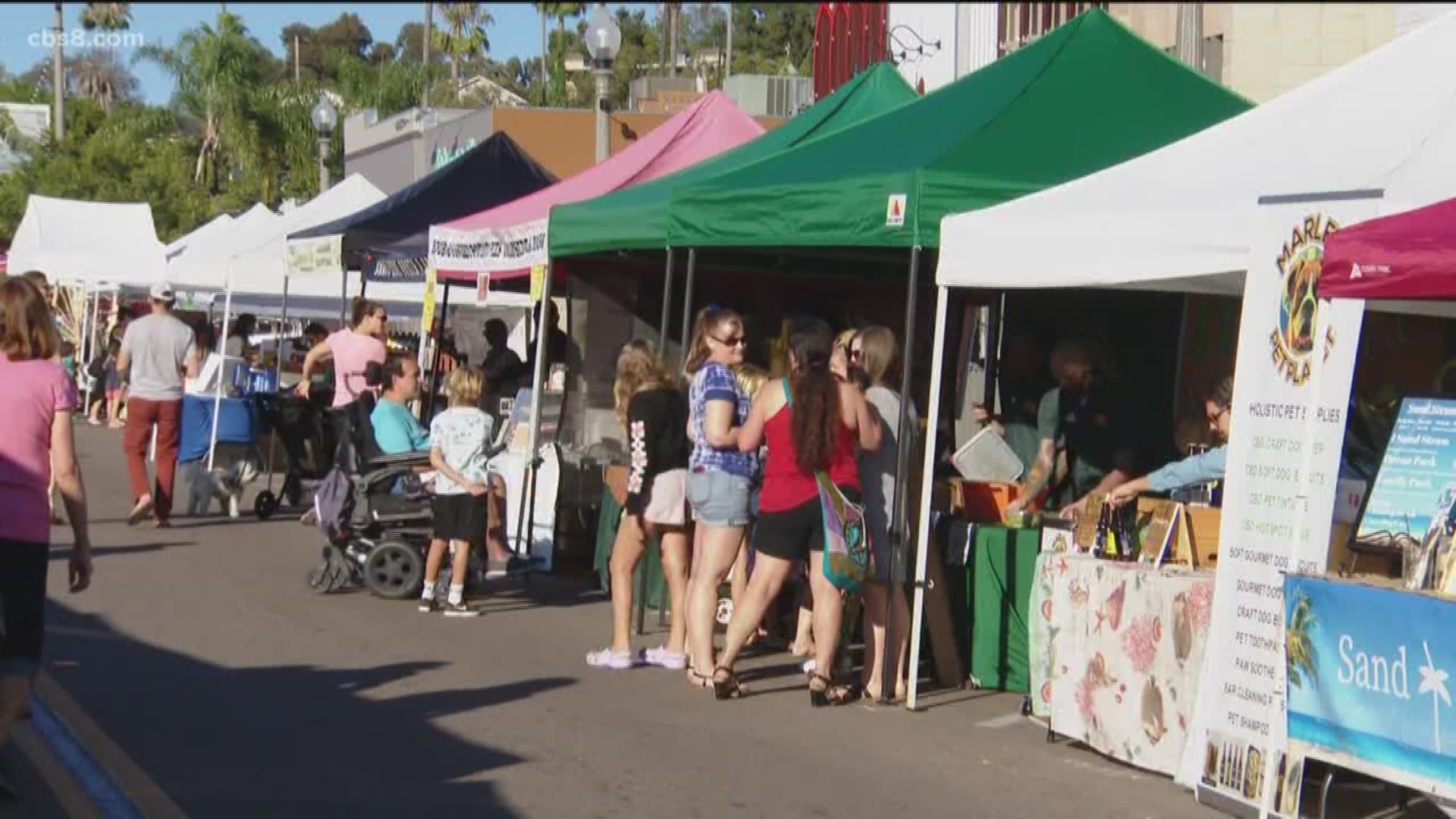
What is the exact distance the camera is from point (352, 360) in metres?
16.3

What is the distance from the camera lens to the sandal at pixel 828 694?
9.72 metres

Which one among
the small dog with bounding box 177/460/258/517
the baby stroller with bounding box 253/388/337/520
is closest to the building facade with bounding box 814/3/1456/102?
the baby stroller with bounding box 253/388/337/520

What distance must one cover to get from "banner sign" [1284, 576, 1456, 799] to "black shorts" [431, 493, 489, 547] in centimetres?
612

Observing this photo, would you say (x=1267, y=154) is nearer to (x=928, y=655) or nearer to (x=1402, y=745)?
(x=1402, y=745)

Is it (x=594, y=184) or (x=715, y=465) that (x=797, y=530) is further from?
(x=594, y=184)

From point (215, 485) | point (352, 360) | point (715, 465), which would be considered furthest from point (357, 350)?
point (715, 465)


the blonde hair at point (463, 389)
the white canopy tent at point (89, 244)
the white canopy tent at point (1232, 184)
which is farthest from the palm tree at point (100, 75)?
the white canopy tent at point (1232, 184)

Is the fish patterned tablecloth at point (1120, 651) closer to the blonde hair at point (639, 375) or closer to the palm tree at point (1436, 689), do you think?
the palm tree at point (1436, 689)

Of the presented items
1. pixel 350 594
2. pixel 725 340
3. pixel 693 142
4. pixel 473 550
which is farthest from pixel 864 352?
pixel 693 142

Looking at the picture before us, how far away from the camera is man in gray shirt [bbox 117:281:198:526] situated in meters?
16.7

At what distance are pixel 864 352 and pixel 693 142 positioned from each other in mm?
6609

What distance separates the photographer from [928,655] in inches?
420

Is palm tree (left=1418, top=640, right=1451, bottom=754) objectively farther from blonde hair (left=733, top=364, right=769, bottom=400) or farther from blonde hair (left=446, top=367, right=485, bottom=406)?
blonde hair (left=446, top=367, right=485, bottom=406)

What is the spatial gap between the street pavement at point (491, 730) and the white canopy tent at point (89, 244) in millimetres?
19284
